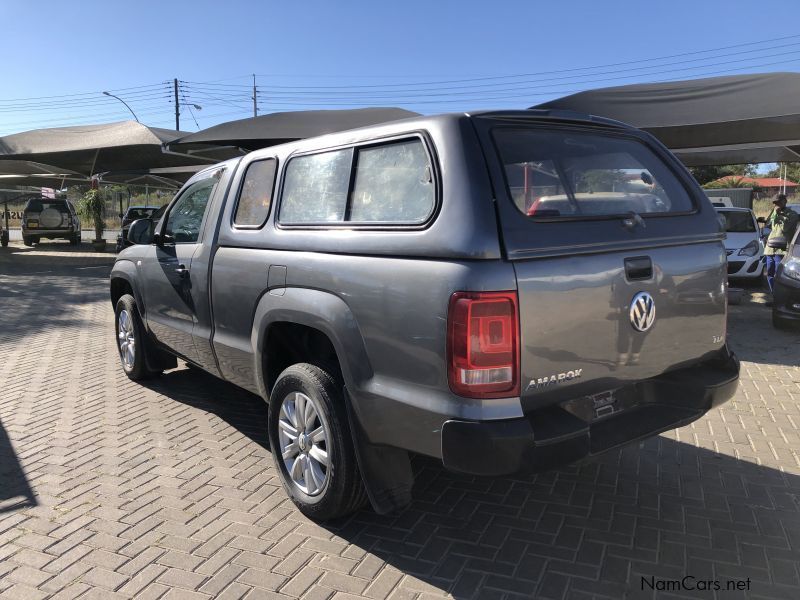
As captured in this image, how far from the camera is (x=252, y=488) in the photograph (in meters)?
3.61

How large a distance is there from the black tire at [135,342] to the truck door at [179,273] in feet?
1.15

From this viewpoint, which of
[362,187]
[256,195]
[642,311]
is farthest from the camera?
[256,195]

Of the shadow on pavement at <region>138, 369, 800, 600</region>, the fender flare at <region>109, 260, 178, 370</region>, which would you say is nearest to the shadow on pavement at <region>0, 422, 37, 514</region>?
the fender flare at <region>109, 260, 178, 370</region>

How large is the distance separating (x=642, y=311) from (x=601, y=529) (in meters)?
1.19

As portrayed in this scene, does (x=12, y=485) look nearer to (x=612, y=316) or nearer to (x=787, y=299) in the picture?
(x=612, y=316)

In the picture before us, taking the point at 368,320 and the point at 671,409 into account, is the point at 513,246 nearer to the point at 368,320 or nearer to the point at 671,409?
the point at 368,320

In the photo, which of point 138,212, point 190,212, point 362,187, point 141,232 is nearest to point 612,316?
point 362,187

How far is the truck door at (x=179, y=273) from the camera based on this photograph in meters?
4.28

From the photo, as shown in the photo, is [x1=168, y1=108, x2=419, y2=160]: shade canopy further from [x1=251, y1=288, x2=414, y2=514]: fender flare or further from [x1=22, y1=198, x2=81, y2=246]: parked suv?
[x1=22, y1=198, x2=81, y2=246]: parked suv

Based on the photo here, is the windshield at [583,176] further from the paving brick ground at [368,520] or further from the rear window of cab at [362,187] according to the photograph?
the paving brick ground at [368,520]

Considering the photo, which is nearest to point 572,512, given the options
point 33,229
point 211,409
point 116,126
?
point 211,409

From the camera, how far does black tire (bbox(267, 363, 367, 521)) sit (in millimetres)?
2895

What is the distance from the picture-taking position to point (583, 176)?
308cm

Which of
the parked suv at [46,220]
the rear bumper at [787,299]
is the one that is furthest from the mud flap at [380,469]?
the parked suv at [46,220]
